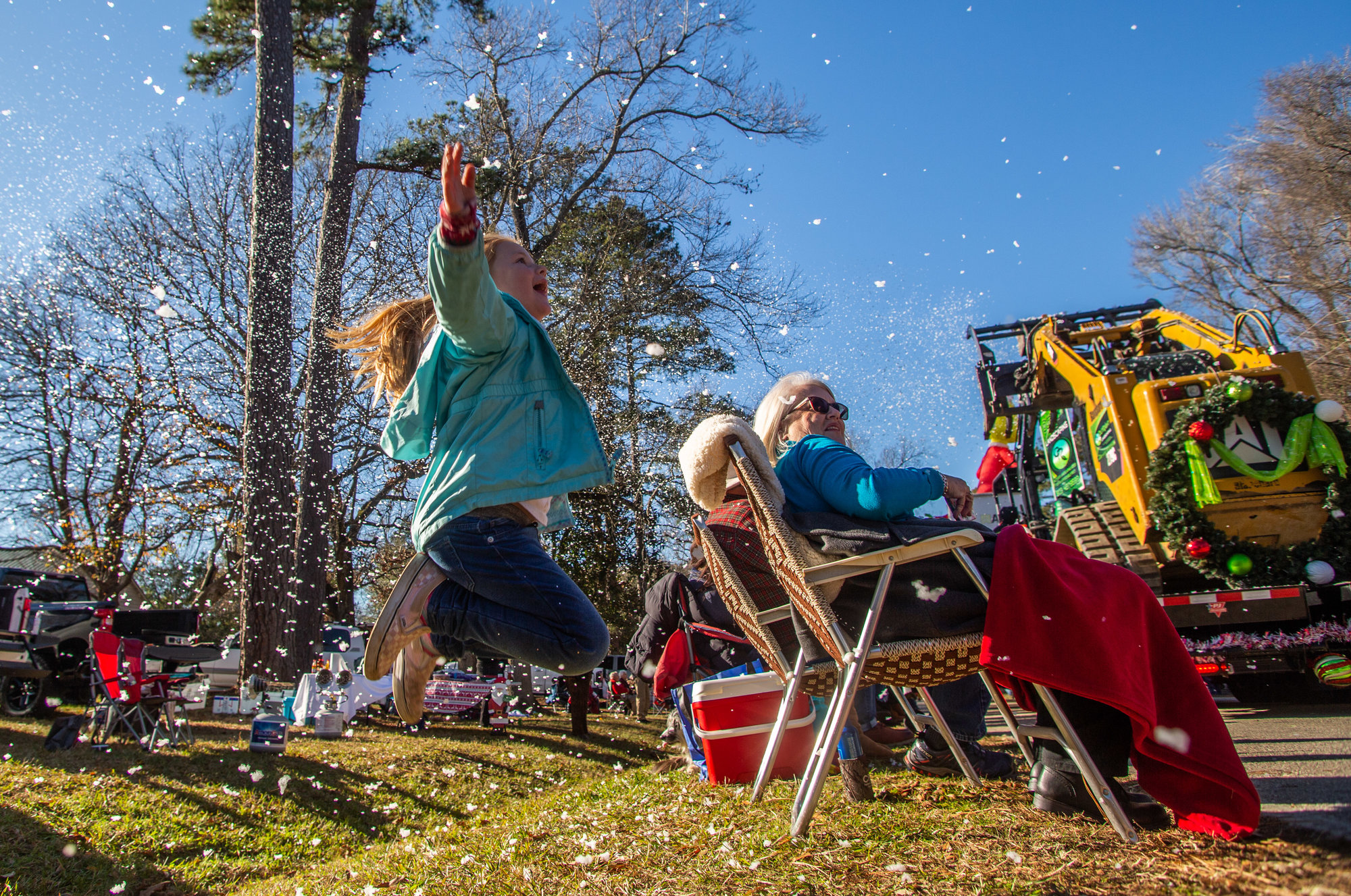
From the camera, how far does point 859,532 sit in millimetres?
2256

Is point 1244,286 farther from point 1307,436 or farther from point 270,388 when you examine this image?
point 270,388

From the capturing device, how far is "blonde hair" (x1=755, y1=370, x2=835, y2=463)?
2.93 meters

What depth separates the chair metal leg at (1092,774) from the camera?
77.3 inches

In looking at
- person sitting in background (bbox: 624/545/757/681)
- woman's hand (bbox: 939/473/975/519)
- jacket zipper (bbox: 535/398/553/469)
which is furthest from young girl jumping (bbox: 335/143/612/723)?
person sitting in background (bbox: 624/545/757/681)

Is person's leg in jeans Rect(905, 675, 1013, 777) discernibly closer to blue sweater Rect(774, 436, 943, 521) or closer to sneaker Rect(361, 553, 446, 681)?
blue sweater Rect(774, 436, 943, 521)

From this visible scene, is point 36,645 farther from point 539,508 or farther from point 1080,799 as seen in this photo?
point 1080,799

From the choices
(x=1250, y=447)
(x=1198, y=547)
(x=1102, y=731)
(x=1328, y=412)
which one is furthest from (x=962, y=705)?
(x=1328, y=412)

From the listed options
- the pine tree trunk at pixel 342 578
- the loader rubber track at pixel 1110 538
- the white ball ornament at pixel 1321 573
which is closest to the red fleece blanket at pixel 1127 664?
the loader rubber track at pixel 1110 538

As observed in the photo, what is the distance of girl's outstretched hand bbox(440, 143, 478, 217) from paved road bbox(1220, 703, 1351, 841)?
2627 mm

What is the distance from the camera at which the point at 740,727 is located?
12.4ft

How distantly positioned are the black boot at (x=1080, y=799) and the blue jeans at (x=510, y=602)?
1416 millimetres

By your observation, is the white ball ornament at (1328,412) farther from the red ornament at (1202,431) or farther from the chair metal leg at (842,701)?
the chair metal leg at (842,701)

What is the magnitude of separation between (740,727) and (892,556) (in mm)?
1982

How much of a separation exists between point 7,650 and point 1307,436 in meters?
11.4
